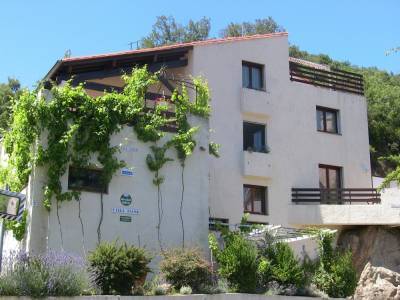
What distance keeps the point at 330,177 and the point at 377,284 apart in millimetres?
5326

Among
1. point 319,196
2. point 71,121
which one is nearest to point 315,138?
point 319,196

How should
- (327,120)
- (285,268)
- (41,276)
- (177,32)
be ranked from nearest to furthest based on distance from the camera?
(41,276) → (285,268) → (327,120) → (177,32)

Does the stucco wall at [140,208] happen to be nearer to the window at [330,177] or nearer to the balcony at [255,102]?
the balcony at [255,102]

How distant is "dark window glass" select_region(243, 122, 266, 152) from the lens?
85.9 feet

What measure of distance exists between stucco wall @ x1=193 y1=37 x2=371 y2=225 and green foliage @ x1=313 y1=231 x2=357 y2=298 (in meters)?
5.83

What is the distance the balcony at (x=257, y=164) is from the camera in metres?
25.3

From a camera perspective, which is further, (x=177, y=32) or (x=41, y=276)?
(x=177, y=32)

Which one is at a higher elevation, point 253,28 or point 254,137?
point 253,28

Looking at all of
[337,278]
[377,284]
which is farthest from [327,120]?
[337,278]

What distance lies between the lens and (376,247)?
25625 millimetres

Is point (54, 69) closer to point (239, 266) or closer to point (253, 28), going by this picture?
point (239, 266)

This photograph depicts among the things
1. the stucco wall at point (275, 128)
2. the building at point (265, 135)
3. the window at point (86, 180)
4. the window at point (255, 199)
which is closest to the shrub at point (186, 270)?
the building at point (265, 135)

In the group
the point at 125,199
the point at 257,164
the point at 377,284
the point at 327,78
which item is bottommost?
the point at 377,284

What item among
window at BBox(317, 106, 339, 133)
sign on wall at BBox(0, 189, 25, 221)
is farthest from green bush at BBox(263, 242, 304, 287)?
window at BBox(317, 106, 339, 133)
